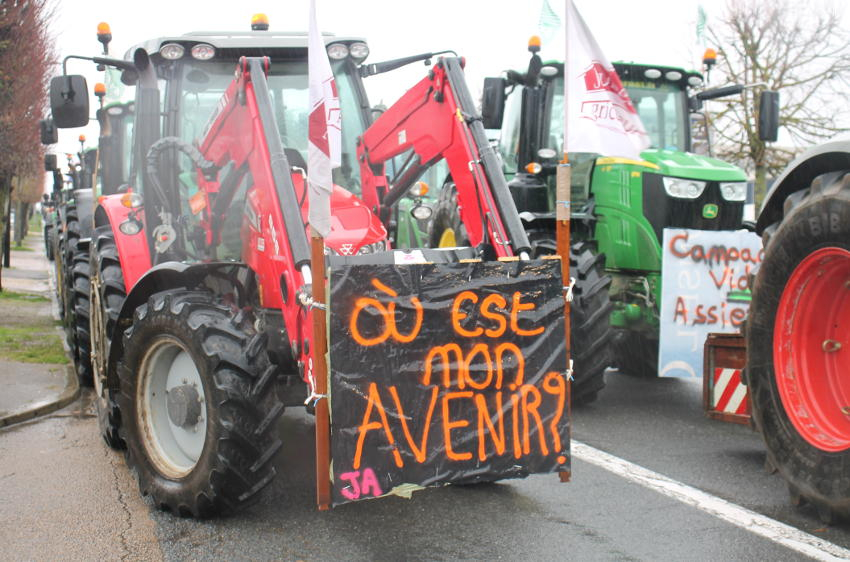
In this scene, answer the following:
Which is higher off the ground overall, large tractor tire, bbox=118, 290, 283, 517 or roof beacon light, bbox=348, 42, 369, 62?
roof beacon light, bbox=348, 42, 369, 62

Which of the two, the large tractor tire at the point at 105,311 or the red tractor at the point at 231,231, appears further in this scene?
the large tractor tire at the point at 105,311

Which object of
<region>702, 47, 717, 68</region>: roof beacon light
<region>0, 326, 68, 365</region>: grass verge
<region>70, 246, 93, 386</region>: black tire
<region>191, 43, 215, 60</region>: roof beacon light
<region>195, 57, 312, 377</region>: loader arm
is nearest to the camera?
<region>195, 57, 312, 377</region>: loader arm

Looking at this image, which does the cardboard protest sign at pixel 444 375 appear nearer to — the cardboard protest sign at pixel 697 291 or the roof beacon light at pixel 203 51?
the roof beacon light at pixel 203 51

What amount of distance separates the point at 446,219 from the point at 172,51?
349 cm

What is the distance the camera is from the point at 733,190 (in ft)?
25.7

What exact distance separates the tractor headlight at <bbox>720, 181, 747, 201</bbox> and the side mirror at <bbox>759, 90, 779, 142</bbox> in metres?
0.75

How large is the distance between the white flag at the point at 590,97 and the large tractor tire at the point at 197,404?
1.90m

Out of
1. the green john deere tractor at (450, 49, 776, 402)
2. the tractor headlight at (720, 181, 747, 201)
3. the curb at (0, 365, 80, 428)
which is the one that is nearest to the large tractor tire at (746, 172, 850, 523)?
the green john deere tractor at (450, 49, 776, 402)

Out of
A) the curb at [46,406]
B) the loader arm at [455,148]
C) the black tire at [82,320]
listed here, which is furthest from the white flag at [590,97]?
the black tire at [82,320]

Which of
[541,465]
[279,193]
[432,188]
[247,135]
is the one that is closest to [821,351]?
[541,465]

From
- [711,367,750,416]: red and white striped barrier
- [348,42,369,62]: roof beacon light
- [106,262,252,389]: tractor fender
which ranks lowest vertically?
[711,367,750,416]: red and white striped barrier

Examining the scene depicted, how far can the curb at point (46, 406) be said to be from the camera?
6.89 metres

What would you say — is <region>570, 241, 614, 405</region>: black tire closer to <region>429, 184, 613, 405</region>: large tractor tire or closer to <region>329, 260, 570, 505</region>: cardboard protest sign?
<region>429, 184, 613, 405</region>: large tractor tire

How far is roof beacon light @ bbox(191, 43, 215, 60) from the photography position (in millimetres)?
5879
